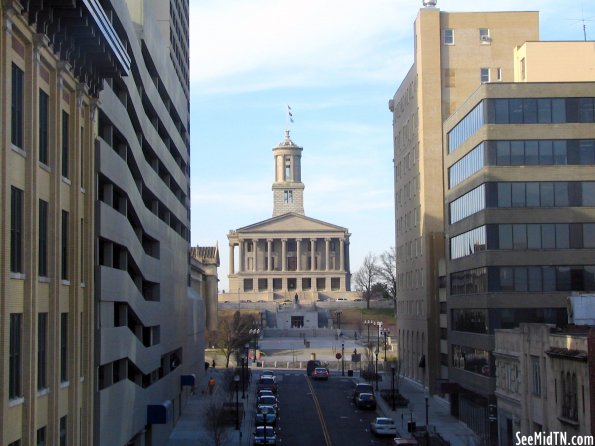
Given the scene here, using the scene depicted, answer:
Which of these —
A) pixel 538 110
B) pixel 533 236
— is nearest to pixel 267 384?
pixel 533 236

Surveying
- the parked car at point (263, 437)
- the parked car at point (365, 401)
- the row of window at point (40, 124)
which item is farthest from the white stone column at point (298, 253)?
the row of window at point (40, 124)

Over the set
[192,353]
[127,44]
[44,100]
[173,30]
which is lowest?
[192,353]

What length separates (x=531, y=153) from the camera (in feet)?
175

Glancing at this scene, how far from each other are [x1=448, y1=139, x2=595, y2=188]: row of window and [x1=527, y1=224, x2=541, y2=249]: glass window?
10.7 feet

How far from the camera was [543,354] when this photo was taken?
132ft

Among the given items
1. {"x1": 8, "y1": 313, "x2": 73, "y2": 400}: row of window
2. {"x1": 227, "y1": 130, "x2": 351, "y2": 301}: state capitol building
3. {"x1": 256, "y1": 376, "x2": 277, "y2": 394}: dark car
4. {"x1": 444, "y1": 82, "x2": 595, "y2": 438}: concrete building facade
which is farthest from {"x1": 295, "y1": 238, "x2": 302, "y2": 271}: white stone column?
{"x1": 8, "y1": 313, "x2": 73, "y2": 400}: row of window

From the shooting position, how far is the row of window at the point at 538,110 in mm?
52750

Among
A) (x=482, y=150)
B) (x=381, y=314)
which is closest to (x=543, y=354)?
(x=482, y=150)

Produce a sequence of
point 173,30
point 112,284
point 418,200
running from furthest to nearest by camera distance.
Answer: point 418,200 < point 173,30 < point 112,284

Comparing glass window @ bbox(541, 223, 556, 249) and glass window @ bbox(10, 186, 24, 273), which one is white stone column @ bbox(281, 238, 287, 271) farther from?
glass window @ bbox(10, 186, 24, 273)

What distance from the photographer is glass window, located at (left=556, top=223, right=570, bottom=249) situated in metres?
53.4

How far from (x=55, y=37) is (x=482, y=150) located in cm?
3264

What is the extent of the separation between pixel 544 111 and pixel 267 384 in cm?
3574

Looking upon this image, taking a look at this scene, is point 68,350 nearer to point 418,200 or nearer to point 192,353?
point 192,353
